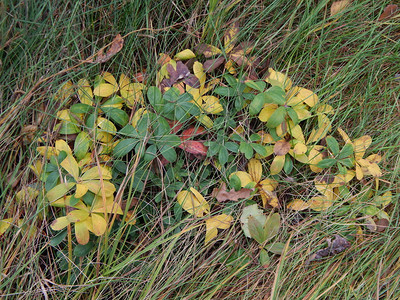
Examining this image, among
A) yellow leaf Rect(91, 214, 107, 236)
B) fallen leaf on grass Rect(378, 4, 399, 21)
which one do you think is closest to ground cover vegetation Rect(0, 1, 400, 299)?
yellow leaf Rect(91, 214, 107, 236)

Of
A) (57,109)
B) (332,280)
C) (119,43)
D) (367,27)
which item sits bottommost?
(332,280)

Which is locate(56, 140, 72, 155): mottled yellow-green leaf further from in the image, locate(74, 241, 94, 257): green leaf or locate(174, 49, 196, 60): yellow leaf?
locate(174, 49, 196, 60): yellow leaf

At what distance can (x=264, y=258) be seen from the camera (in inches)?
54.3

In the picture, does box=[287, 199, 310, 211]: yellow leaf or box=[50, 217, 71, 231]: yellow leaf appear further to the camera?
box=[287, 199, 310, 211]: yellow leaf

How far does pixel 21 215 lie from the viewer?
1.36 m

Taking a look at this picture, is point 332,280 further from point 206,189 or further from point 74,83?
point 74,83

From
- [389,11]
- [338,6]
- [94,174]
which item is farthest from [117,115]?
[389,11]

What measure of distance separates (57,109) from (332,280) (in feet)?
4.04

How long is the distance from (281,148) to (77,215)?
2.58ft

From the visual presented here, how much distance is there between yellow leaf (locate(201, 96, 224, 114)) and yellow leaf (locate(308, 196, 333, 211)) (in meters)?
0.51

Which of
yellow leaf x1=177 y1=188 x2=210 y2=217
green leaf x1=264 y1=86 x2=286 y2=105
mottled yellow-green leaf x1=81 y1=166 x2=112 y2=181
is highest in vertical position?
green leaf x1=264 y1=86 x2=286 y2=105

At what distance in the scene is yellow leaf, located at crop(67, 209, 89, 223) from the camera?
3.98ft

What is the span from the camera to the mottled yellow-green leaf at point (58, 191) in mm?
1236

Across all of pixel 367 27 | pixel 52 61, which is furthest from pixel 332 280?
pixel 52 61
